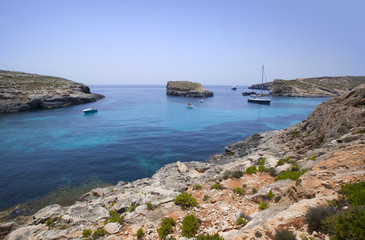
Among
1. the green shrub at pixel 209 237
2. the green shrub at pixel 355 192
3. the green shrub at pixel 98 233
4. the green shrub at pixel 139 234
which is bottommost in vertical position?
the green shrub at pixel 98 233

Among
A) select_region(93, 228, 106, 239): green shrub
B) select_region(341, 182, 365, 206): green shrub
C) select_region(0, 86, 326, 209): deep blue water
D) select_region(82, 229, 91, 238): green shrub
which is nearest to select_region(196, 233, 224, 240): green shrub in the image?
select_region(341, 182, 365, 206): green shrub

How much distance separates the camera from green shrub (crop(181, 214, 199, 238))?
30.2 ft

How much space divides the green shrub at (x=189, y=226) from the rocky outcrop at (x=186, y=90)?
137 metres

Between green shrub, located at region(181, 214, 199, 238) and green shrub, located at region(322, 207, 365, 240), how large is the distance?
18.7 feet

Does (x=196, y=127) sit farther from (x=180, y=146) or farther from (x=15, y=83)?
(x=15, y=83)

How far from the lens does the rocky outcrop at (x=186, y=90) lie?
482 ft

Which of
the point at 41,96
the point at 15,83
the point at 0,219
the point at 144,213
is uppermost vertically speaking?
the point at 15,83

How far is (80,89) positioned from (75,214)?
369 feet

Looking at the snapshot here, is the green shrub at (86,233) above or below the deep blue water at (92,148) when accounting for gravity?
above

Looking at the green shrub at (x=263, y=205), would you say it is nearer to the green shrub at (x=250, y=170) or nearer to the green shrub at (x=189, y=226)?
the green shrub at (x=189, y=226)

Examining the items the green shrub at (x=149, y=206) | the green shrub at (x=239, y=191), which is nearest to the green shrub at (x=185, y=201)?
the green shrub at (x=149, y=206)

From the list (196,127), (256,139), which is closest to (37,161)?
(196,127)

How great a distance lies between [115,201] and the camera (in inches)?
608

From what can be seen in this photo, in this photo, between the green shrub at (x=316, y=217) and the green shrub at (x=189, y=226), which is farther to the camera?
the green shrub at (x=189, y=226)
